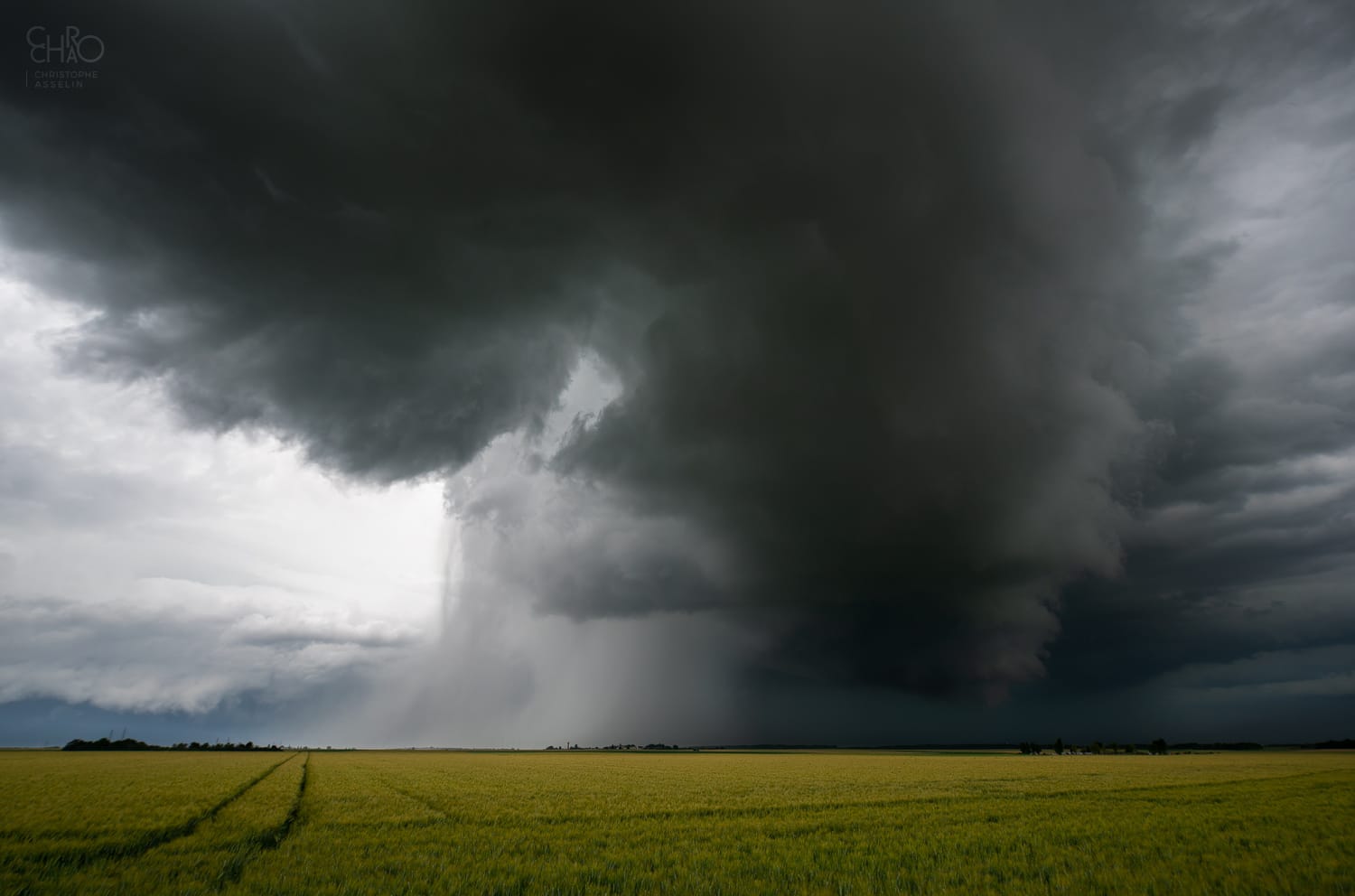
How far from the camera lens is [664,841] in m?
21.2

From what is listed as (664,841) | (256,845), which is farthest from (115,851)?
(664,841)

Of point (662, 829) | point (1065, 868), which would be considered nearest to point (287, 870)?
point (662, 829)

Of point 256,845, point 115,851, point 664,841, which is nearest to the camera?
point 115,851

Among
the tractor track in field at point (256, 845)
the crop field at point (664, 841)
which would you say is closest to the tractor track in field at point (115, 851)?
the crop field at point (664, 841)

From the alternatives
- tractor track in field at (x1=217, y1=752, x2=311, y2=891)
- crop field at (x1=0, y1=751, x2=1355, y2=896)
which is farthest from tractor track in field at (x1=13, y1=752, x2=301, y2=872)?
tractor track in field at (x1=217, y1=752, x2=311, y2=891)

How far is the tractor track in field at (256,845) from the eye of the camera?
15438mm

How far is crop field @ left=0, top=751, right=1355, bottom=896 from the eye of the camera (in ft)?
49.6

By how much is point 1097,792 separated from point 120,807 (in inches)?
2138

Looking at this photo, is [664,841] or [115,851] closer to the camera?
[115,851]

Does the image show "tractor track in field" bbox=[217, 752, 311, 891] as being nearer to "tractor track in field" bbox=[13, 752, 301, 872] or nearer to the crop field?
the crop field

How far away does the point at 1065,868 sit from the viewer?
17.3 m

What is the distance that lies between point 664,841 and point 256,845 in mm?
13243

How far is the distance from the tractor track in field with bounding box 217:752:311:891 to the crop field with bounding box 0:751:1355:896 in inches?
4.1

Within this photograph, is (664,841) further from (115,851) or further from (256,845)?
(115,851)
